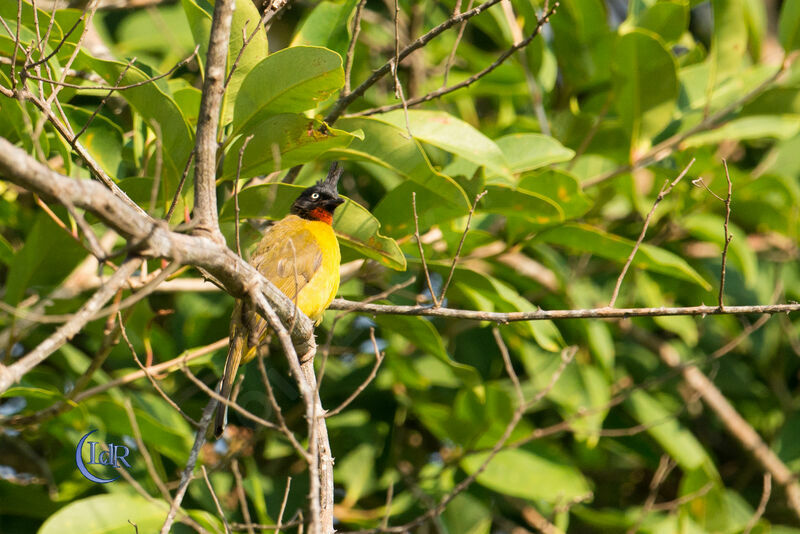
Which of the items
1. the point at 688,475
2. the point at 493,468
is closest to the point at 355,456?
the point at 493,468

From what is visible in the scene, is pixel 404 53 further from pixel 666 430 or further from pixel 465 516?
pixel 666 430

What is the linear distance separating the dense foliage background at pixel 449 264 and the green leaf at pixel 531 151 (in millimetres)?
11

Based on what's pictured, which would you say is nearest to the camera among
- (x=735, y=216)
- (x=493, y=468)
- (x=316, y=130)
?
(x=316, y=130)

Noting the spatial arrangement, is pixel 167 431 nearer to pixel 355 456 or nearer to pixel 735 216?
pixel 355 456

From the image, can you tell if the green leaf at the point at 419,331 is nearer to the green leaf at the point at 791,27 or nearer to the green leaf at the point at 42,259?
the green leaf at the point at 42,259

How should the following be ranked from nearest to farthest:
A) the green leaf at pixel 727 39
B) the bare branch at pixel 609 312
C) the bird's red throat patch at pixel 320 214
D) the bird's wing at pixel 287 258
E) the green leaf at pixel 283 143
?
1. the bare branch at pixel 609 312
2. the green leaf at pixel 283 143
3. the bird's wing at pixel 287 258
4. the bird's red throat patch at pixel 320 214
5. the green leaf at pixel 727 39

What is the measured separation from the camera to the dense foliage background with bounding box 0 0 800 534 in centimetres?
271

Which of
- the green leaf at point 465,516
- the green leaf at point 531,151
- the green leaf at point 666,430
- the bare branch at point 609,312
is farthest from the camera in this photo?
the green leaf at point 666,430

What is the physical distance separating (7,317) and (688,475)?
2.94m

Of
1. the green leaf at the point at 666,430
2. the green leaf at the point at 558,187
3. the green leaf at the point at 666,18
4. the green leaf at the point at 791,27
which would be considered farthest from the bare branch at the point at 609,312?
the green leaf at the point at 791,27

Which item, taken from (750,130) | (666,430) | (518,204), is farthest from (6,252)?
(750,130)

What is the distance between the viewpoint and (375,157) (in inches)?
106

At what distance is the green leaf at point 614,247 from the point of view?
3.20m

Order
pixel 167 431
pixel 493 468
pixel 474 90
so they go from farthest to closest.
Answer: pixel 474 90 < pixel 493 468 < pixel 167 431
